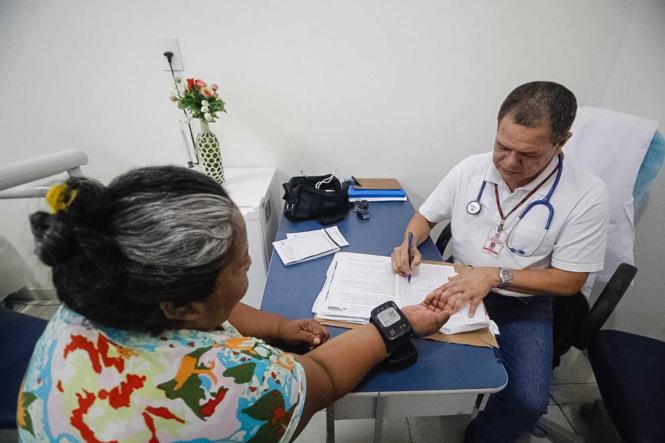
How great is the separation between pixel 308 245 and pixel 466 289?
60 centimetres

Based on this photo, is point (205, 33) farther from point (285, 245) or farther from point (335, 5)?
point (285, 245)

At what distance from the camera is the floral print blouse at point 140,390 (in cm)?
44

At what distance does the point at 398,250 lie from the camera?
43.1 inches

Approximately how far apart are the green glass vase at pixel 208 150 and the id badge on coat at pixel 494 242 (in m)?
1.23

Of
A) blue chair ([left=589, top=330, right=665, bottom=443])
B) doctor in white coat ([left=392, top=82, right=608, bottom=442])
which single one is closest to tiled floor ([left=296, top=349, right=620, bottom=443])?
doctor in white coat ([left=392, top=82, right=608, bottom=442])

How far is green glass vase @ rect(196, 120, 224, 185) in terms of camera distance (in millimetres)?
1474

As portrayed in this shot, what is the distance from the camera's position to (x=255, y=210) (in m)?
1.37

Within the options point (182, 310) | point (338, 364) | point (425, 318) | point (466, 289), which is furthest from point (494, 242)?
point (182, 310)

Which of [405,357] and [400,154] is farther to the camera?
[400,154]

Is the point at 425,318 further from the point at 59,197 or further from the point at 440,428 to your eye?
the point at 440,428

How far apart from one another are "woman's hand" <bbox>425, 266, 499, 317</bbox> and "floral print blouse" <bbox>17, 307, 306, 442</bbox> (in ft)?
1.89

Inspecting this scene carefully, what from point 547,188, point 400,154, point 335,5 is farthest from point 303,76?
point 547,188

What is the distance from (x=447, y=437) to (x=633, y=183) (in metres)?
1.36

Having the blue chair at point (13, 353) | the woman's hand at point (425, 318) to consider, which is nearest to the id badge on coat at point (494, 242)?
the woman's hand at point (425, 318)
